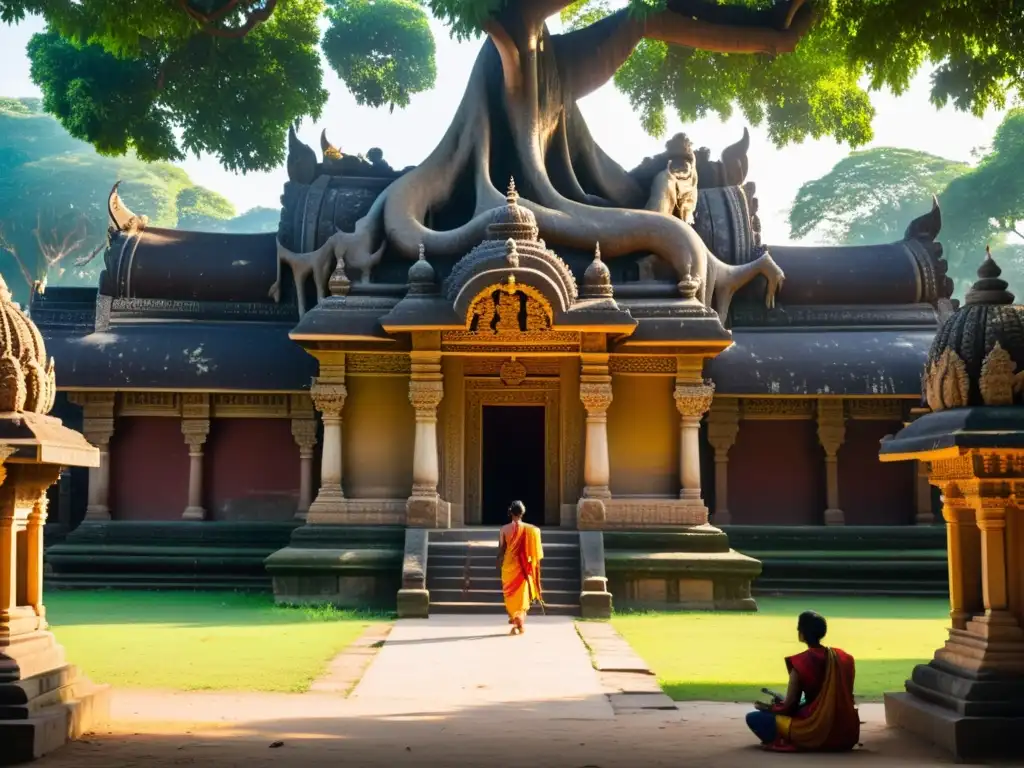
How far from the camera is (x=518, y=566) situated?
1228 centimetres

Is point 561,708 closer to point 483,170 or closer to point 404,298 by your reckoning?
point 404,298

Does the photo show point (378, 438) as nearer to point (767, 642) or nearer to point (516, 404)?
point (516, 404)

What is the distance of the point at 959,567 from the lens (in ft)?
24.9

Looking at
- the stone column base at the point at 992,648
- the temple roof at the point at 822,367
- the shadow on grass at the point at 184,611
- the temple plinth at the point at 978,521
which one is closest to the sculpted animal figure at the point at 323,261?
the shadow on grass at the point at 184,611

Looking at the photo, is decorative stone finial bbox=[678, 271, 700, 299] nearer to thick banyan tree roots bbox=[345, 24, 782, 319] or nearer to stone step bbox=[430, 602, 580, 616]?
thick banyan tree roots bbox=[345, 24, 782, 319]

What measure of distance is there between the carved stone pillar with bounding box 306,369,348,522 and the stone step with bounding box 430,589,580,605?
205 cm

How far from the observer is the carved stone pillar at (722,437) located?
707 inches

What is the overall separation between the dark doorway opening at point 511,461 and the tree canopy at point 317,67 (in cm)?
507

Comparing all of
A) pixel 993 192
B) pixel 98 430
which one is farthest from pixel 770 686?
pixel 993 192

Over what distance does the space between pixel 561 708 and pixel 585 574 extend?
5943mm

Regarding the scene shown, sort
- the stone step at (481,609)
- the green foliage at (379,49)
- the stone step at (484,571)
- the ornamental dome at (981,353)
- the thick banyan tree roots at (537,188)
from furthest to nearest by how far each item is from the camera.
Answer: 1. the green foliage at (379,49)
2. the thick banyan tree roots at (537,188)
3. the stone step at (484,571)
4. the stone step at (481,609)
5. the ornamental dome at (981,353)

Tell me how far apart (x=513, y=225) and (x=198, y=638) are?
251 inches

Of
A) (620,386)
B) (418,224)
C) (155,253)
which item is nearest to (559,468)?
(620,386)

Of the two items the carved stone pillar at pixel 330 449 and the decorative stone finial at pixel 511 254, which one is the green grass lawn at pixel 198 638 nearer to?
the carved stone pillar at pixel 330 449
